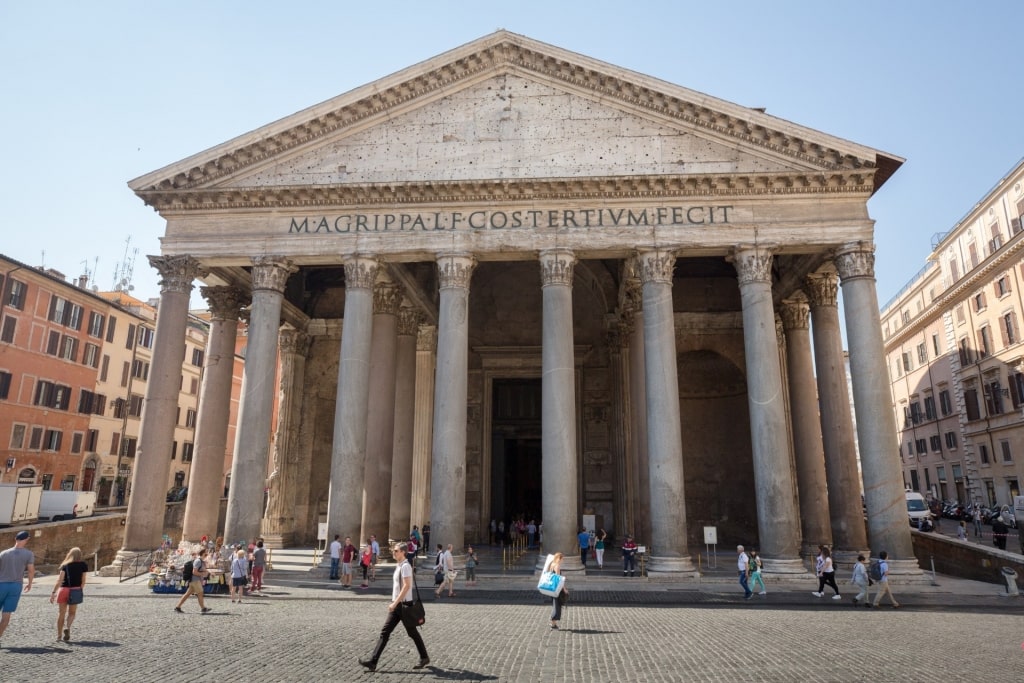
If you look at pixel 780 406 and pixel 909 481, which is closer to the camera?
pixel 780 406

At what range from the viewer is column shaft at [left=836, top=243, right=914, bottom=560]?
46.1 ft

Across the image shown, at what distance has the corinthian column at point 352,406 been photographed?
1509cm

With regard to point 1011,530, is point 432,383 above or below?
above

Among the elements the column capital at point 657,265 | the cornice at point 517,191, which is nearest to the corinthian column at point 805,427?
the cornice at point 517,191

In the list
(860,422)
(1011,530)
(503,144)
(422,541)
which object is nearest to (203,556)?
(422,541)

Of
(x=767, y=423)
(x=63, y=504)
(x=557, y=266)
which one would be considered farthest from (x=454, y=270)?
(x=63, y=504)

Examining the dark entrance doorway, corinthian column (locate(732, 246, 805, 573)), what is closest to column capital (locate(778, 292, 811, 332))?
corinthian column (locate(732, 246, 805, 573))

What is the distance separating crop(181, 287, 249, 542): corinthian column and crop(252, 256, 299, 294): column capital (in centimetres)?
329

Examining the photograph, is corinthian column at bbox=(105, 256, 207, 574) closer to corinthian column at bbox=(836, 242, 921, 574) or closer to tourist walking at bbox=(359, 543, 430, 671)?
tourist walking at bbox=(359, 543, 430, 671)

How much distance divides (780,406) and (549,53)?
10523mm

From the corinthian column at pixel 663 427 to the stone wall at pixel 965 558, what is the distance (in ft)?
20.3

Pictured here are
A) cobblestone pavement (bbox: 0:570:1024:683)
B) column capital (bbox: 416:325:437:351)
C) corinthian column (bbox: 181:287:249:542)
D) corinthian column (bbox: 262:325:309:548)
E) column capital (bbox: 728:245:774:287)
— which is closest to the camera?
cobblestone pavement (bbox: 0:570:1024:683)

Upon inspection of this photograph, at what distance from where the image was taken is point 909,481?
141ft

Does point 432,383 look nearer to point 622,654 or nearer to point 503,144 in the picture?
point 503,144
